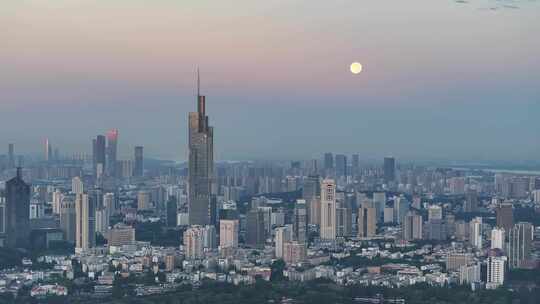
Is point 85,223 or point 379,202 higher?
point 379,202

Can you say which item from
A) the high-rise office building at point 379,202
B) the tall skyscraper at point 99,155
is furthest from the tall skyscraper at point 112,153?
the high-rise office building at point 379,202

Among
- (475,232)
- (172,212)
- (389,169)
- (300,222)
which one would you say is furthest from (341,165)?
(172,212)

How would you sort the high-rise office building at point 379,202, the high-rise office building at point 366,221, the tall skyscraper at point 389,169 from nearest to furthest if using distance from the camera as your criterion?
the tall skyscraper at point 389,169 < the high-rise office building at point 366,221 < the high-rise office building at point 379,202

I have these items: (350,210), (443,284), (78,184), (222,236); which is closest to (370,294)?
(443,284)

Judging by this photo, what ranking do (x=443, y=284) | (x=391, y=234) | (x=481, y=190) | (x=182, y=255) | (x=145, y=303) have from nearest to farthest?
1. (x=145, y=303)
2. (x=443, y=284)
3. (x=182, y=255)
4. (x=481, y=190)
5. (x=391, y=234)

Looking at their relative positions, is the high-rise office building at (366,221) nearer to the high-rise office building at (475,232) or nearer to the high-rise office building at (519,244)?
the high-rise office building at (475,232)

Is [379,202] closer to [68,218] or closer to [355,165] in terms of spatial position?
[355,165]

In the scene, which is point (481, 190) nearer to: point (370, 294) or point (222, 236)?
point (222, 236)
